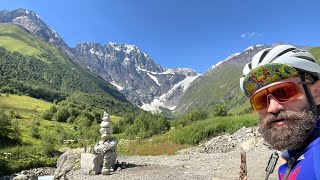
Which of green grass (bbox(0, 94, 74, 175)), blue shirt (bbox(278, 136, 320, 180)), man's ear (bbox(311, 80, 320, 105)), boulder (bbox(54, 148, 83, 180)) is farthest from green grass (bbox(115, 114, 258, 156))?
blue shirt (bbox(278, 136, 320, 180))

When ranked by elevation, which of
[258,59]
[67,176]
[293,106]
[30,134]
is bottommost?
[67,176]

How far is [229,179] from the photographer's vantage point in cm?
1248

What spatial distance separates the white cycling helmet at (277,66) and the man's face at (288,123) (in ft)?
0.27

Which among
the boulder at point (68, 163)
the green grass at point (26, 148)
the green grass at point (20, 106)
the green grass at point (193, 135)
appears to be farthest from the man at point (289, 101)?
the green grass at point (20, 106)

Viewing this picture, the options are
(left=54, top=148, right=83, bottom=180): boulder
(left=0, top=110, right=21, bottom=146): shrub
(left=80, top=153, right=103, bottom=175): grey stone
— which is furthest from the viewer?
(left=0, top=110, right=21, bottom=146): shrub

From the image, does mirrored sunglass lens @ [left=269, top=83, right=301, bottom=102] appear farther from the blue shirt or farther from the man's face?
the blue shirt

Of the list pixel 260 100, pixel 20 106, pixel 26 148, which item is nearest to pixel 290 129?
pixel 260 100

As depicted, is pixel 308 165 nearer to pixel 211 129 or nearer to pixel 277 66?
pixel 277 66

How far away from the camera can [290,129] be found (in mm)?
2158

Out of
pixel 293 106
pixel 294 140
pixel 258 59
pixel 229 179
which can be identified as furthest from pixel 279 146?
pixel 229 179

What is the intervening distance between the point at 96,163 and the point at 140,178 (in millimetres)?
3711

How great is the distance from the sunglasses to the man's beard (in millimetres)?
109

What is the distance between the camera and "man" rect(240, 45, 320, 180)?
83.5 inches

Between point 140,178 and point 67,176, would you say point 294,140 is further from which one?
point 67,176
